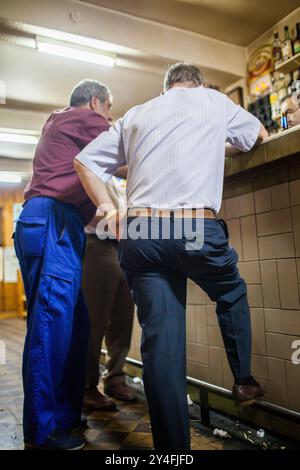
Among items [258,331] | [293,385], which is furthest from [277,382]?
[258,331]

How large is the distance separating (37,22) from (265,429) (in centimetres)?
325

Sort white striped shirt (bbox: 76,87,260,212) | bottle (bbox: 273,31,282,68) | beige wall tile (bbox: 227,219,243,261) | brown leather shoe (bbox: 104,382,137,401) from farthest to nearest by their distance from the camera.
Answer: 1. bottle (bbox: 273,31,282,68)
2. brown leather shoe (bbox: 104,382,137,401)
3. beige wall tile (bbox: 227,219,243,261)
4. white striped shirt (bbox: 76,87,260,212)

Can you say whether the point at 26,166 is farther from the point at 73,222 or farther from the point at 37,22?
the point at 73,222

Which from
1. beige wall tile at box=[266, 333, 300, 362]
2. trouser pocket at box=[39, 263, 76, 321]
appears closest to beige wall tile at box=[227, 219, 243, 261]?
beige wall tile at box=[266, 333, 300, 362]

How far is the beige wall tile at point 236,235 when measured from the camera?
155 centimetres

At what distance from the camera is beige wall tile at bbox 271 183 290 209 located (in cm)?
133

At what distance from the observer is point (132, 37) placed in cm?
352

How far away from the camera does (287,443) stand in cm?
131

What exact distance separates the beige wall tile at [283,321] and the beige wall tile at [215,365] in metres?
0.32

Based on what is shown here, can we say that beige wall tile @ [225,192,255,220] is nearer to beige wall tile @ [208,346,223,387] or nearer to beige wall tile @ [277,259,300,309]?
beige wall tile @ [277,259,300,309]

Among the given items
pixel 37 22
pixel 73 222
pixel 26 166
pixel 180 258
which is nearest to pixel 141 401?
pixel 73 222

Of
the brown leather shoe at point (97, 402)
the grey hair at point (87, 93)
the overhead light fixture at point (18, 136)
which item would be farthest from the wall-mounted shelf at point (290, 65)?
the overhead light fixture at point (18, 136)

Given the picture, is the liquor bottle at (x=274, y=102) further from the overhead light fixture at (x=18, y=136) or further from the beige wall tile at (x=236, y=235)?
the overhead light fixture at (x=18, y=136)

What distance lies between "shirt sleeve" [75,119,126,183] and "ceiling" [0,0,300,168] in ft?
7.93
